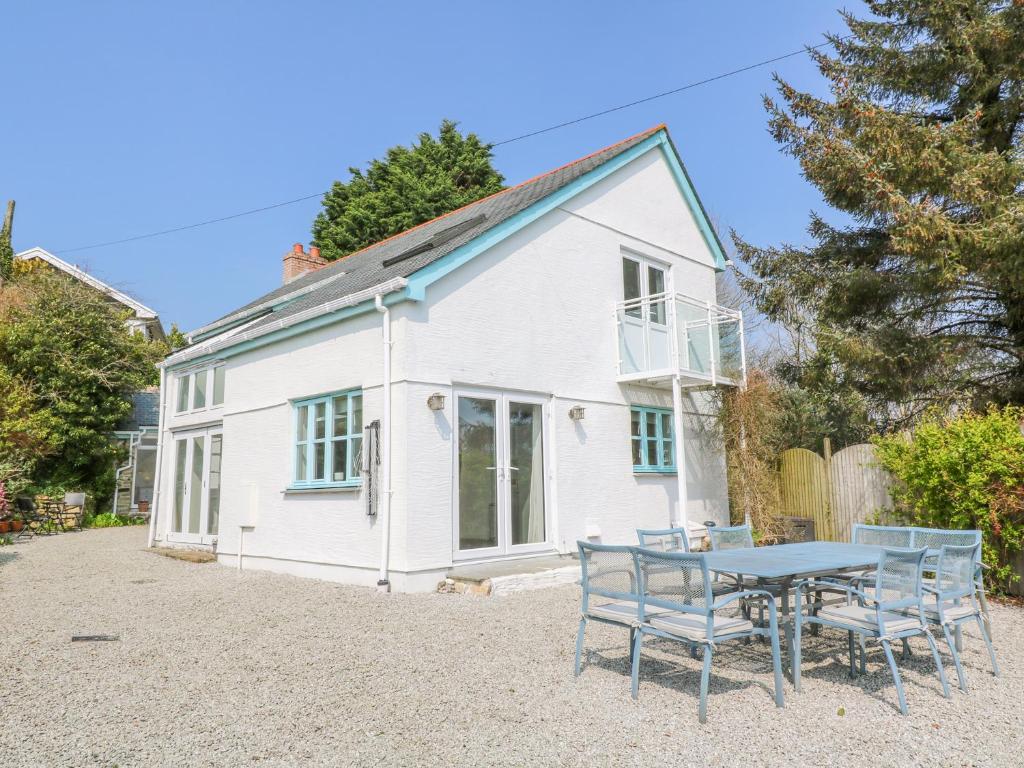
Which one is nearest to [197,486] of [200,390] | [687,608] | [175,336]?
[200,390]

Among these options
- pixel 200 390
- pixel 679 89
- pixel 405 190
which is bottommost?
pixel 200 390

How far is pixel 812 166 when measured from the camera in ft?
39.8

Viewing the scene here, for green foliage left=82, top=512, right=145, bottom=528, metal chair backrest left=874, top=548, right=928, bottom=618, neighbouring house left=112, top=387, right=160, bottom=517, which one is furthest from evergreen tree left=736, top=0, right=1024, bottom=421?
neighbouring house left=112, top=387, right=160, bottom=517

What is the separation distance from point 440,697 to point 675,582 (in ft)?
5.72

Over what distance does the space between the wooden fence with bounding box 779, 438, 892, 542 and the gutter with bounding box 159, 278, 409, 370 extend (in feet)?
26.3

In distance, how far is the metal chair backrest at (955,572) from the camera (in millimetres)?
4895

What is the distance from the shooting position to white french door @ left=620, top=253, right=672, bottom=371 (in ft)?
39.3

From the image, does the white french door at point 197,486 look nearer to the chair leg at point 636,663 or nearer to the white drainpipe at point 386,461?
the white drainpipe at point 386,461

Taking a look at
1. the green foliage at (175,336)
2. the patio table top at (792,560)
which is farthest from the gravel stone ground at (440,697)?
the green foliage at (175,336)

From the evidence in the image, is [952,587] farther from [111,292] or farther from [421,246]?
[111,292]

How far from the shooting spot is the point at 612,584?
4926mm

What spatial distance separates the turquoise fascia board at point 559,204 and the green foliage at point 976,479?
243 inches

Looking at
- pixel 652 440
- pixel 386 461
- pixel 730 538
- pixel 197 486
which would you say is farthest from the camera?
pixel 197 486

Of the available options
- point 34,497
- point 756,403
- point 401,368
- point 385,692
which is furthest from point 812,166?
point 34,497
